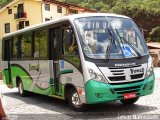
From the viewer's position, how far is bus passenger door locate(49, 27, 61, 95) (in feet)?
40.4

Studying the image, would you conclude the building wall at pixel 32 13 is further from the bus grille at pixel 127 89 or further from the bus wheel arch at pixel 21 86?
the bus grille at pixel 127 89

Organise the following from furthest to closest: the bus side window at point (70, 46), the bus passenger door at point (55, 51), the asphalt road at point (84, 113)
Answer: the bus passenger door at point (55, 51) < the bus side window at point (70, 46) < the asphalt road at point (84, 113)

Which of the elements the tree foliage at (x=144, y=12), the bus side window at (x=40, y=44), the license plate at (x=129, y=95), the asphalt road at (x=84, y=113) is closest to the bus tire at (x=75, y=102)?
the asphalt road at (x=84, y=113)

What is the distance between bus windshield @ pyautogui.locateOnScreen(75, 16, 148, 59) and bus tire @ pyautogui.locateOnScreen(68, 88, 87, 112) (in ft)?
4.36

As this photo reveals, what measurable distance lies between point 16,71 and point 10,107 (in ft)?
12.0

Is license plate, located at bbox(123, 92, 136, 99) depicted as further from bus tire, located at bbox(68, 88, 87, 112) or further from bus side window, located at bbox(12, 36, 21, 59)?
bus side window, located at bbox(12, 36, 21, 59)

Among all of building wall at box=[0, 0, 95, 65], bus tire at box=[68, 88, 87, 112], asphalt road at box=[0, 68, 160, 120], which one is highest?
building wall at box=[0, 0, 95, 65]

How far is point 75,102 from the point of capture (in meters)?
11.5

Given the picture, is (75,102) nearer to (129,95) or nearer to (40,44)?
(129,95)

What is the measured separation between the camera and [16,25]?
6612 centimetres

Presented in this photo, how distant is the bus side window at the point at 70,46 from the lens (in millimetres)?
11177

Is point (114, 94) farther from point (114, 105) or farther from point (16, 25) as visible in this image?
point (16, 25)

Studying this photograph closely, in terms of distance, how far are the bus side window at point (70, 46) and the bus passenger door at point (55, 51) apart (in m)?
0.41

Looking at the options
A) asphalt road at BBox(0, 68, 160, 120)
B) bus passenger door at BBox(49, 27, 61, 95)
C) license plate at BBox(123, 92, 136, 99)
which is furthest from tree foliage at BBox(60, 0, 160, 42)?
license plate at BBox(123, 92, 136, 99)
